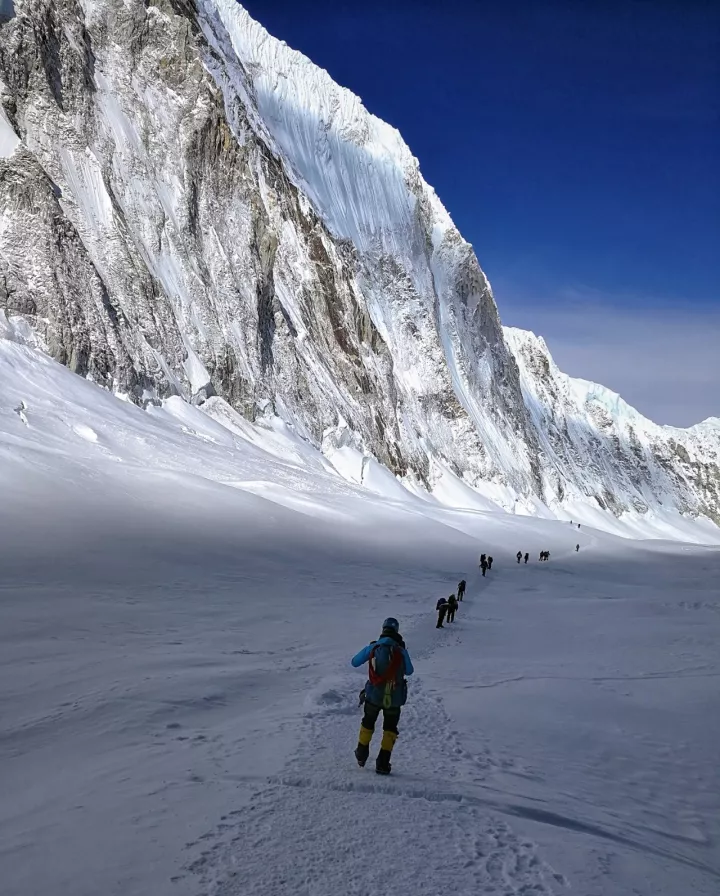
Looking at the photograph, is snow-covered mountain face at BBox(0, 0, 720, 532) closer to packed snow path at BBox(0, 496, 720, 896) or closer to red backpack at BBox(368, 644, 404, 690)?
packed snow path at BBox(0, 496, 720, 896)

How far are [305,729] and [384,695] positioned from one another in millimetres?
1392

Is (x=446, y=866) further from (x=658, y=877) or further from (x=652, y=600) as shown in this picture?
(x=652, y=600)

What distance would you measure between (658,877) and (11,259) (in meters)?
45.9

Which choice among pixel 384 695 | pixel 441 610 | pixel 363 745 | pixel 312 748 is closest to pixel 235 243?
pixel 441 610

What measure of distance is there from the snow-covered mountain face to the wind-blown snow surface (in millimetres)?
30393

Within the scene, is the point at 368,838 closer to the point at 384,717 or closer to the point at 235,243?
the point at 384,717

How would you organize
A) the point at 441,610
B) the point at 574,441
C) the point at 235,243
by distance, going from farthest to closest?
the point at 574,441 → the point at 235,243 → the point at 441,610

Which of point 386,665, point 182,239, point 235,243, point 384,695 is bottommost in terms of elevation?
point 384,695

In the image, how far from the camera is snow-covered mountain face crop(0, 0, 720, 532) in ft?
151

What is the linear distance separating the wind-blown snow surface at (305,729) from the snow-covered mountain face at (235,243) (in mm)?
30393

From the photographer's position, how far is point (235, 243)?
203 feet

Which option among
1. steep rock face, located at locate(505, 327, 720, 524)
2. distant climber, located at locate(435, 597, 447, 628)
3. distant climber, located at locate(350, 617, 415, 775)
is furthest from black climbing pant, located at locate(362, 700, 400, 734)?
steep rock face, located at locate(505, 327, 720, 524)

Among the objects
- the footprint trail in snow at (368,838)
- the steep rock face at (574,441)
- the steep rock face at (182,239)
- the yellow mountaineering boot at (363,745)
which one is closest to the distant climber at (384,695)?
the yellow mountaineering boot at (363,745)

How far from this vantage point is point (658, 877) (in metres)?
4.39
